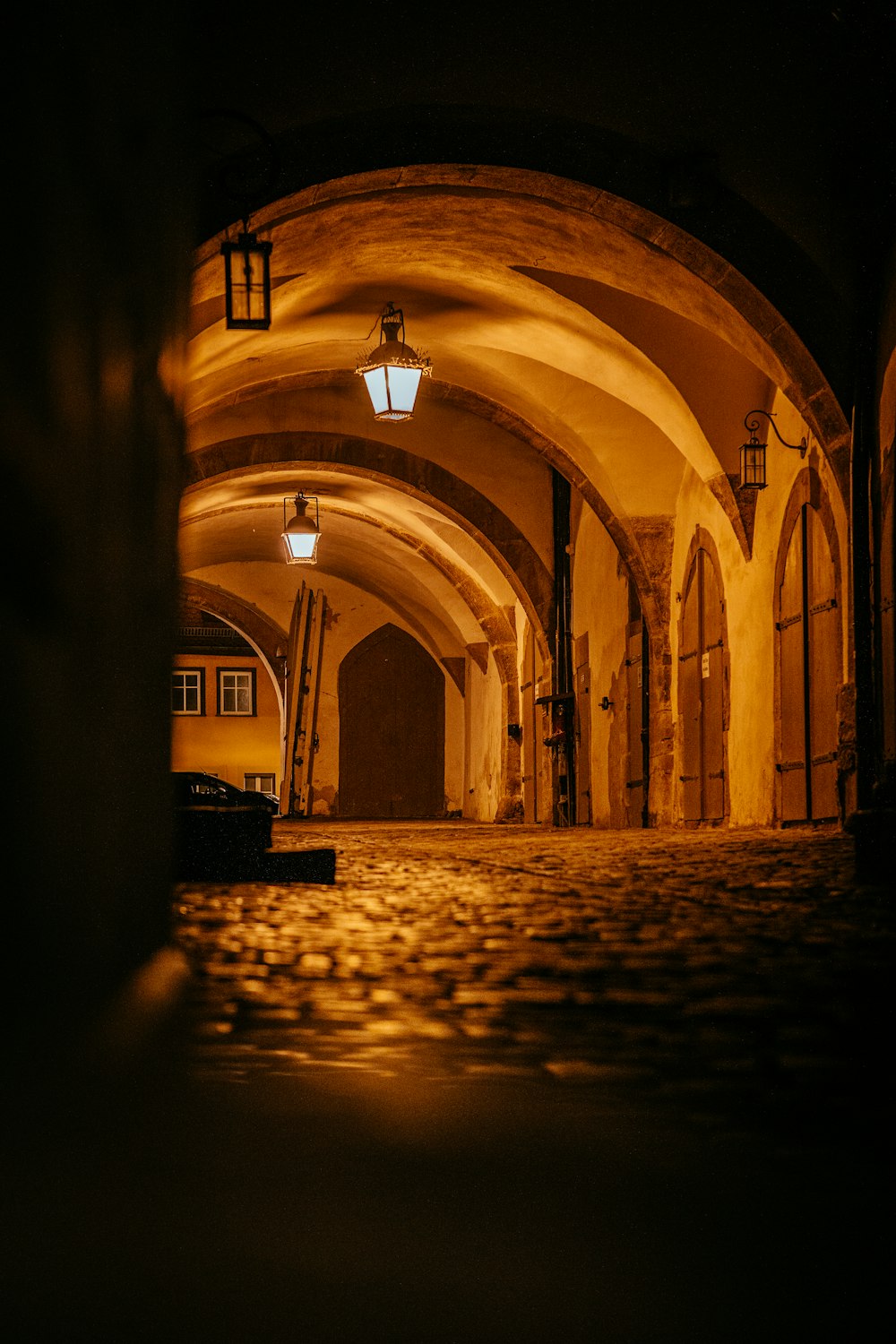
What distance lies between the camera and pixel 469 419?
1670 cm

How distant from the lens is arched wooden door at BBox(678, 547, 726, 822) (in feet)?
42.5

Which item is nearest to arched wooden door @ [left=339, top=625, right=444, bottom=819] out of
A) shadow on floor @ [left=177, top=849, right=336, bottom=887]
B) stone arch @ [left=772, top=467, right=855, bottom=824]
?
stone arch @ [left=772, top=467, right=855, bottom=824]

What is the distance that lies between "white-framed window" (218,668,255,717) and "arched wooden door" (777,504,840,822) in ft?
82.2

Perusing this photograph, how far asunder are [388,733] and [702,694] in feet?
40.0

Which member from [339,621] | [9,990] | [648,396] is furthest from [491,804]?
[9,990]

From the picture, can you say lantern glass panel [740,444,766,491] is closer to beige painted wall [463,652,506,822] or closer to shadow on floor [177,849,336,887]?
shadow on floor [177,849,336,887]

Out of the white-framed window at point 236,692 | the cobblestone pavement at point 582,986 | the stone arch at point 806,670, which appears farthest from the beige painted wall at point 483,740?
the cobblestone pavement at point 582,986

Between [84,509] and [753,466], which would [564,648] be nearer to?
[753,466]

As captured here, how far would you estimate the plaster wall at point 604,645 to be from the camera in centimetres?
1569

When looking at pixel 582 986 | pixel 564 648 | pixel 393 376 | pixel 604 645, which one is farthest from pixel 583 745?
pixel 582 986

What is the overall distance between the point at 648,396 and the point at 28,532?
1015 cm

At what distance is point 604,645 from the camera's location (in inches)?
641

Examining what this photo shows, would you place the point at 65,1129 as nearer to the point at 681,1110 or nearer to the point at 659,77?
the point at 681,1110

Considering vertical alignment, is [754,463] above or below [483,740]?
above
